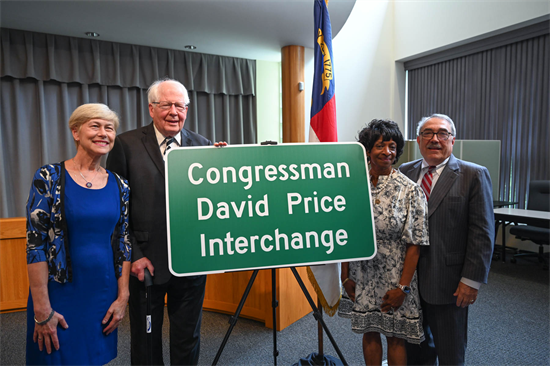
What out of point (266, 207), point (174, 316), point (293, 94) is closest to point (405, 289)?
point (266, 207)

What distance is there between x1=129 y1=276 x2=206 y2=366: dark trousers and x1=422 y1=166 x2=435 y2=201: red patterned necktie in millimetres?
1147

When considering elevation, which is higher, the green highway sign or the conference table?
the green highway sign

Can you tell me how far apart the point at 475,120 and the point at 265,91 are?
337 cm

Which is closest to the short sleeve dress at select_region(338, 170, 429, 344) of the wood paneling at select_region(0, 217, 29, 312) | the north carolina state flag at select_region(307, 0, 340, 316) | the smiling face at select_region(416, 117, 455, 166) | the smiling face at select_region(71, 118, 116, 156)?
the smiling face at select_region(416, 117, 455, 166)

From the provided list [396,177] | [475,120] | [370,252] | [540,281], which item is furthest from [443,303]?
[475,120]

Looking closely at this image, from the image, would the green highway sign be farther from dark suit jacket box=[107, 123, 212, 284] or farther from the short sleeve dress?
dark suit jacket box=[107, 123, 212, 284]

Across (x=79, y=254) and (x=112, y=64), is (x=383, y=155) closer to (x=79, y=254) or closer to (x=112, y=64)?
(x=79, y=254)

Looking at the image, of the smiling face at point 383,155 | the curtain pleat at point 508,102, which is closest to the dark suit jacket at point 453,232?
the smiling face at point 383,155

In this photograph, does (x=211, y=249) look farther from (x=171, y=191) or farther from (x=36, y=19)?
(x=36, y=19)

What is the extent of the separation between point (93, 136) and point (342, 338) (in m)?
2.16

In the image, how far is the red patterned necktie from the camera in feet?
5.35

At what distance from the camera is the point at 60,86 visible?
15.1 feet

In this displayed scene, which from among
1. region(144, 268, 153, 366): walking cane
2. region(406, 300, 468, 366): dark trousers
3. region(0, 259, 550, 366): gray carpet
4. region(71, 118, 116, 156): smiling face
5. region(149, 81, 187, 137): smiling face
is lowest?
region(0, 259, 550, 366): gray carpet

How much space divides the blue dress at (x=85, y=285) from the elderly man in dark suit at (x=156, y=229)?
0.15 m
